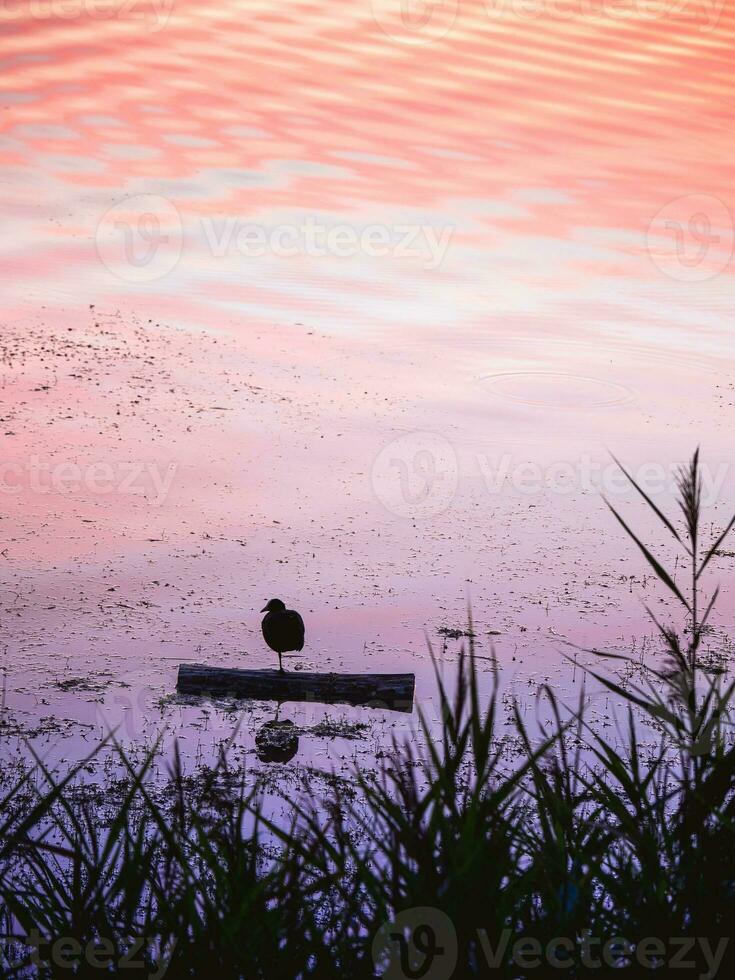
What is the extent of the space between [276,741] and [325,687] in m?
0.73

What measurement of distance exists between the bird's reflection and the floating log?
0.94ft

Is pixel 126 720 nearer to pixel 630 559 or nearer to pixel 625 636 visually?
pixel 625 636

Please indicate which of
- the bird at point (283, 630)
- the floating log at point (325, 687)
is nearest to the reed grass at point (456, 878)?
the floating log at point (325, 687)

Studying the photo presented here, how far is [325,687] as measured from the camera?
10.2 metres

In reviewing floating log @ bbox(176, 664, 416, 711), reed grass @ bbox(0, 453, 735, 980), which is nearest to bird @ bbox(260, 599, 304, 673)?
floating log @ bbox(176, 664, 416, 711)

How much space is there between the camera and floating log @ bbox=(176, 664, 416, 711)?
10180 millimetres

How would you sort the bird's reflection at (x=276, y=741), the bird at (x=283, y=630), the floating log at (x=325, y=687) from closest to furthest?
the bird's reflection at (x=276, y=741), the floating log at (x=325, y=687), the bird at (x=283, y=630)

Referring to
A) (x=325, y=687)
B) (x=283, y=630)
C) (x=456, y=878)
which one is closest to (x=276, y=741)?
(x=325, y=687)

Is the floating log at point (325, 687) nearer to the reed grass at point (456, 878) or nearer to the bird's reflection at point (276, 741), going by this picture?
the bird's reflection at point (276, 741)

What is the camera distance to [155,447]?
2714 centimetres

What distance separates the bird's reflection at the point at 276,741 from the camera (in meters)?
9.66

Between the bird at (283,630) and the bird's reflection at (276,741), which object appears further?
the bird at (283,630)

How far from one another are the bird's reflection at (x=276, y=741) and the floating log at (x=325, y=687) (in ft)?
0.94

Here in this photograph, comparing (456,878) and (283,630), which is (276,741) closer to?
(283,630)
